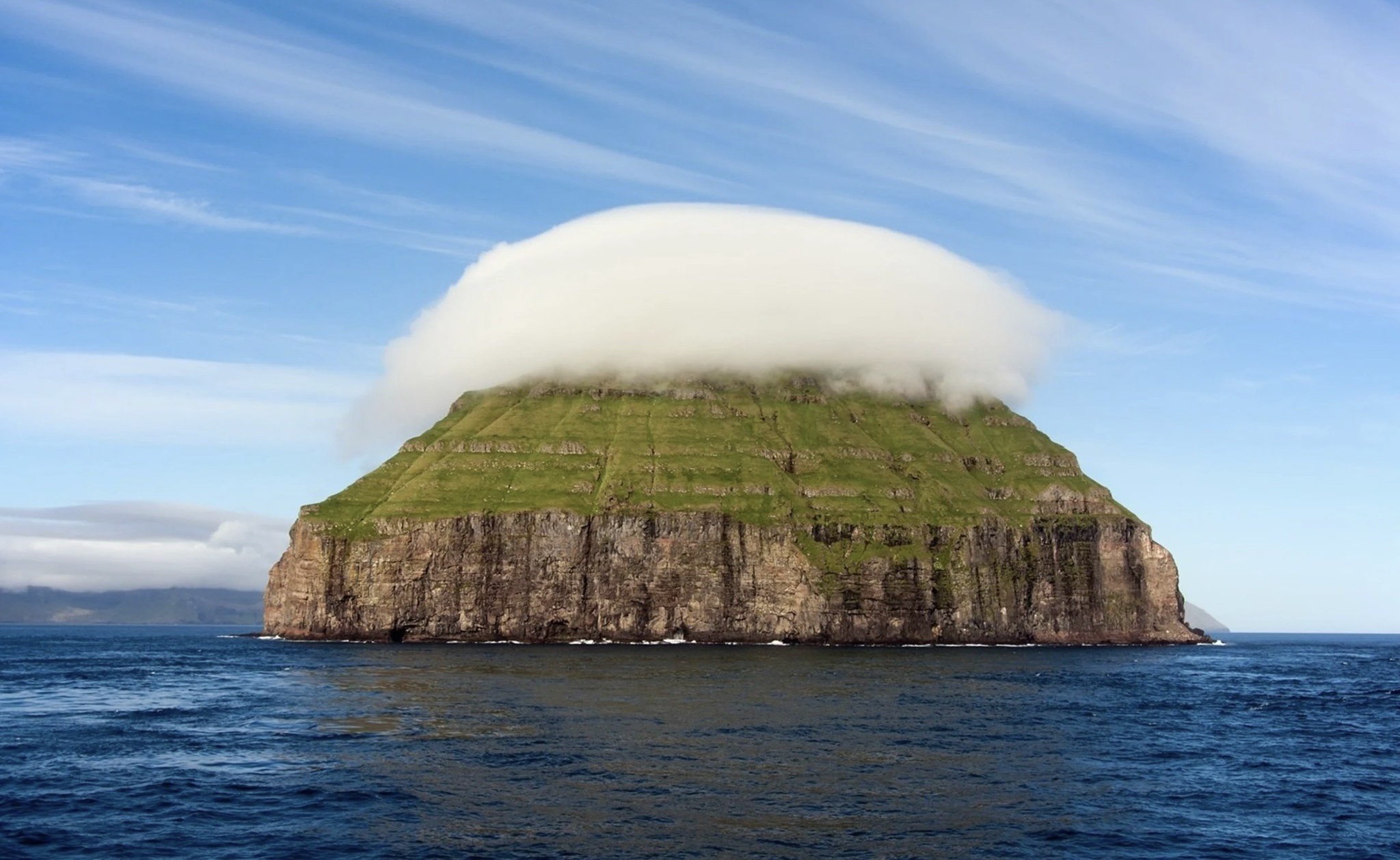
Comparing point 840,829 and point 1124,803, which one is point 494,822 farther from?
point 1124,803

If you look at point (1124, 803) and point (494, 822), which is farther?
point (1124, 803)

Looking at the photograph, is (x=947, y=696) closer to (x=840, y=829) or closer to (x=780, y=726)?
(x=780, y=726)

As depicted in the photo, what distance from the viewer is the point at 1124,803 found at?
57.6m

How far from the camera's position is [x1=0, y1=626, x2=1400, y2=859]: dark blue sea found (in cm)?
4831

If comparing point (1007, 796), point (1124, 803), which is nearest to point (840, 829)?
point (1007, 796)

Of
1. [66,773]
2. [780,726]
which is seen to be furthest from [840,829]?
[66,773]

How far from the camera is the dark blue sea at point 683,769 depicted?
48.3 meters

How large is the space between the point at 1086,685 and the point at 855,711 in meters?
44.7

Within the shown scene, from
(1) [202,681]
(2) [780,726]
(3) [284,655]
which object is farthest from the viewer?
(3) [284,655]

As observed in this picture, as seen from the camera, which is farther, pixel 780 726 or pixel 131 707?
pixel 131 707

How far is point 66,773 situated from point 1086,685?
102692 millimetres

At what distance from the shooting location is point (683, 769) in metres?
64.8

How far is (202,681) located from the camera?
12256 centimetres

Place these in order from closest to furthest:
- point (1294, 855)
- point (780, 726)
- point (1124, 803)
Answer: point (1294, 855) → point (1124, 803) → point (780, 726)
